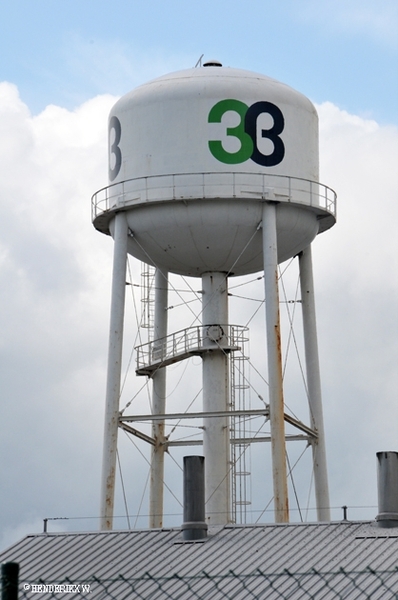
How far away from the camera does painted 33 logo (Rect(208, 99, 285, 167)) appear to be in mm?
27891

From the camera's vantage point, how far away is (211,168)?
27.8 m

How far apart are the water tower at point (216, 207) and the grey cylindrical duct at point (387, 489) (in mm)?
7793

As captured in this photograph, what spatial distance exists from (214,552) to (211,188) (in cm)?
1075

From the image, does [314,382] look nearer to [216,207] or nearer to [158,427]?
[158,427]

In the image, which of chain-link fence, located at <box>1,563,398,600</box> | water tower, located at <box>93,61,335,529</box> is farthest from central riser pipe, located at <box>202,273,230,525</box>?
chain-link fence, located at <box>1,563,398,600</box>

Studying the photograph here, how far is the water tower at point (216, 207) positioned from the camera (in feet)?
90.2

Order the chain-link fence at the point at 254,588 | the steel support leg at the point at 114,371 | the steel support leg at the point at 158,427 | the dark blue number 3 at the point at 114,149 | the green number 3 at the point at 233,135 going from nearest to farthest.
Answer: the chain-link fence at the point at 254,588, the steel support leg at the point at 114,371, the green number 3 at the point at 233,135, the dark blue number 3 at the point at 114,149, the steel support leg at the point at 158,427

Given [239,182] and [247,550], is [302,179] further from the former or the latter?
[247,550]

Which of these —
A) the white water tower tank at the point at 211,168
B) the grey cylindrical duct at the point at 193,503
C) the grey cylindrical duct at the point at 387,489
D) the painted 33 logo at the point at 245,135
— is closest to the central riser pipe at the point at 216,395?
the white water tower tank at the point at 211,168

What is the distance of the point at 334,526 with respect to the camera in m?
19.4

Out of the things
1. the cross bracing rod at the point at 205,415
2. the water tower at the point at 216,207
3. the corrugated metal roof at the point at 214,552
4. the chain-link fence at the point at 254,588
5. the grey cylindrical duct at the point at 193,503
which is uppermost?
the water tower at the point at 216,207

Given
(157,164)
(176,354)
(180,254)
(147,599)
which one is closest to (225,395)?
(176,354)

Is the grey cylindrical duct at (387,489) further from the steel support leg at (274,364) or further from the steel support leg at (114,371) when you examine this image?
the steel support leg at (114,371)

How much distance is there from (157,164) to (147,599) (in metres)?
13.2
